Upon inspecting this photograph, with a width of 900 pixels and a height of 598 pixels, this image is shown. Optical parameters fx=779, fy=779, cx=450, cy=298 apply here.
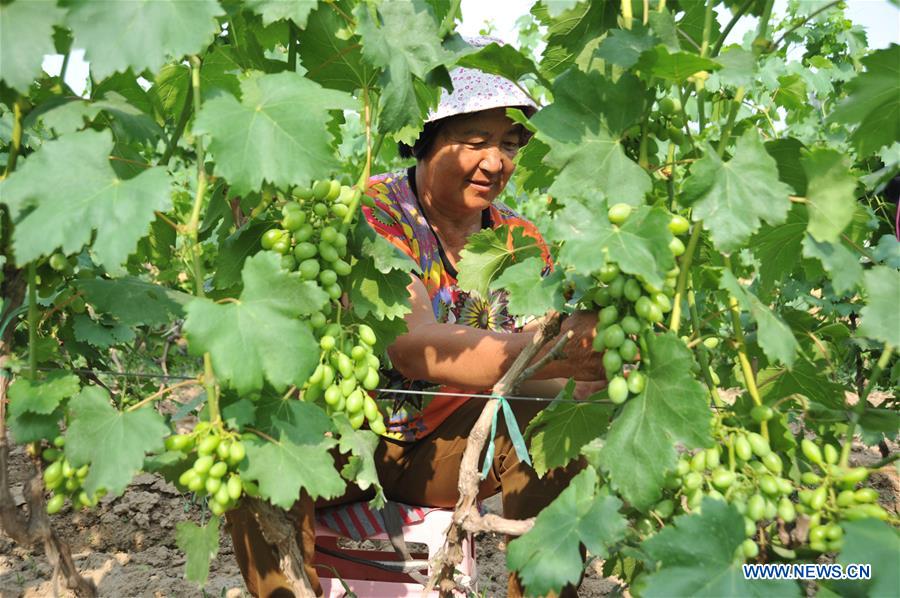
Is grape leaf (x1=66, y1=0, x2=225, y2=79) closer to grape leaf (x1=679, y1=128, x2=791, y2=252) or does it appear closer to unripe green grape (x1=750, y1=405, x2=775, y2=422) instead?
grape leaf (x1=679, y1=128, x2=791, y2=252)

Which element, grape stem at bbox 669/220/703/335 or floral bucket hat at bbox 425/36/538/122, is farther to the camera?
floral bucket hat at bbox 425/36/538/122

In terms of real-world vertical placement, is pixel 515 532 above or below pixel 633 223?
below

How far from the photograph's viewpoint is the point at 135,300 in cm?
157

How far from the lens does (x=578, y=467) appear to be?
257 cm

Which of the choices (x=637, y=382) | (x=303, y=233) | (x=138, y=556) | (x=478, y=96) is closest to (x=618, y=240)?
(x=637, y=382)

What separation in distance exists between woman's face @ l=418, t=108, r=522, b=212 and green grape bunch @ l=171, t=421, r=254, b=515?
Result: 4.94 ft

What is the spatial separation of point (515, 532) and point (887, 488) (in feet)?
12.0

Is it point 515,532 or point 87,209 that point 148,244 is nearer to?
point 87,209

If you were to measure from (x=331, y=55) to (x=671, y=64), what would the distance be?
0.78 meters

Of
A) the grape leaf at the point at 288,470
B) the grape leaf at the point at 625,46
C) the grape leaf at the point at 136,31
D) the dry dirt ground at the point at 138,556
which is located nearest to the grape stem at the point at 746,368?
the grape leaf at the point at 625,46

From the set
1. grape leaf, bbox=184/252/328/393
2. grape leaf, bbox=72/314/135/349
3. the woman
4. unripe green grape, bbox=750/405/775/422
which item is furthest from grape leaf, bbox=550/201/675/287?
grape leaf, bbox=72/314/135/349

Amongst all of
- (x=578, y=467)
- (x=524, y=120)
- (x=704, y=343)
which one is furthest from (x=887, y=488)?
(x=524, y=120)

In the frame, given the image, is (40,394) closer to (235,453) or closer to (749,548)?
(235,453)

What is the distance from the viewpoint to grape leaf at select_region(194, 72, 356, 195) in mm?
1344
